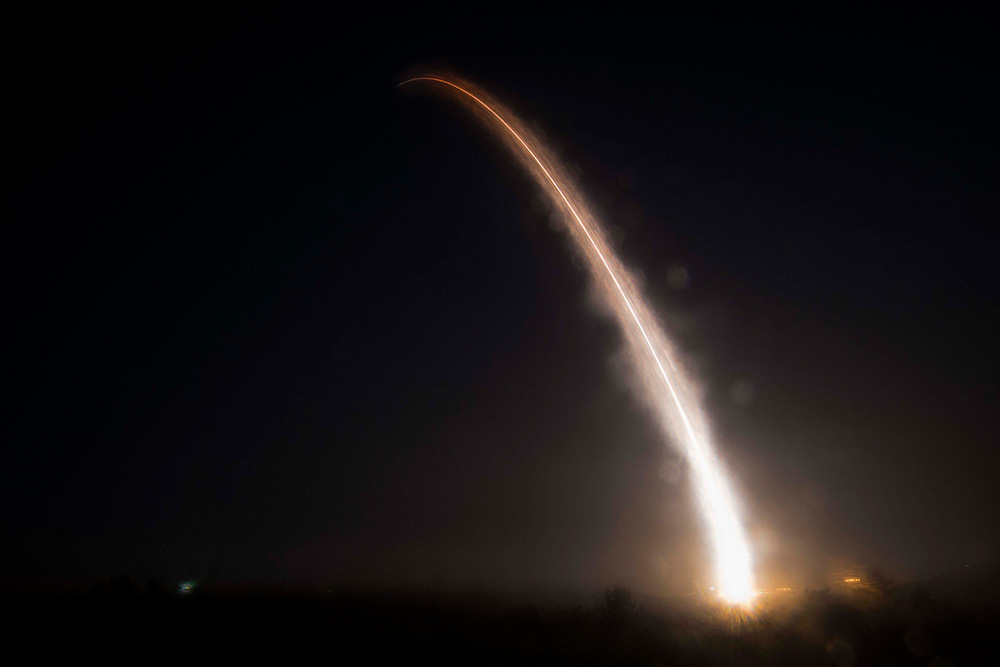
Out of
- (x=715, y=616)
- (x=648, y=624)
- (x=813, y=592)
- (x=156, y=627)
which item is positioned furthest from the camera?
(x=813, y=592)

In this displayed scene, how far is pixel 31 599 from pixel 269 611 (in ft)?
32.1

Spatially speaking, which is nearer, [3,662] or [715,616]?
[3,662]

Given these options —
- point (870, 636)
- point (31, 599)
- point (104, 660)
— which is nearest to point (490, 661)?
point (104, 660)

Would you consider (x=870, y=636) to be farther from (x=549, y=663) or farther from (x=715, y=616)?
(x=549, y=663)

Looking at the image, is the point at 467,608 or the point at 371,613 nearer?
the point at 371,613

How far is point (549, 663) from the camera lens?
16703 millimetres

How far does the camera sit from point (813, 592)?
35.0 m

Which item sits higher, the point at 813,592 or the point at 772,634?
the point at 813,592

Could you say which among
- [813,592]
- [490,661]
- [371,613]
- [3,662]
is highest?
[813,592]

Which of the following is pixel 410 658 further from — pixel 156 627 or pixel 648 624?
pixel 648 624

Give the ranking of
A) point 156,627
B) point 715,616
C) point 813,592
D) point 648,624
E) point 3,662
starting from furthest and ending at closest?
point 813,592
point 715,616
point 648,624
point 156,627
point 3,662

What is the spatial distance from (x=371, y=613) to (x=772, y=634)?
1713cm

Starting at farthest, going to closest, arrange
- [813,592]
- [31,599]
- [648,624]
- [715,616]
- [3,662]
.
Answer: [813,592] < [715,616] < [648,624] < [31,599] < [3,662]

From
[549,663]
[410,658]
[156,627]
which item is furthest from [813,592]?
[156,627]
